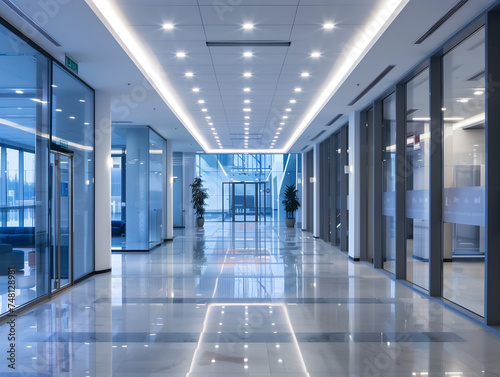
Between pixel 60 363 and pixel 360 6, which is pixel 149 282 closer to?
pixel 60 363

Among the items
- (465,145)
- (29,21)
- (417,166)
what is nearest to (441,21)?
(465,145)

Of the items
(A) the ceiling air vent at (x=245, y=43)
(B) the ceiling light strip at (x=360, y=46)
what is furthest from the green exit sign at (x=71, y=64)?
(B) the ceiling light strip at (x=360, y=46)

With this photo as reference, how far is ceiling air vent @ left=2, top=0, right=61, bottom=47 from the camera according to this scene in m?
5.38

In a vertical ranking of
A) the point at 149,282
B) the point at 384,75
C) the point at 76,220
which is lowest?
the point at 149,282

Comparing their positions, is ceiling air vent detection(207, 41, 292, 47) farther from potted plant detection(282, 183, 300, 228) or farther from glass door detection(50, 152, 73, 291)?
potted plant detection(282, 183, 300, 228)

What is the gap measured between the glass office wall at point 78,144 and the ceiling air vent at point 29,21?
44.5 inches

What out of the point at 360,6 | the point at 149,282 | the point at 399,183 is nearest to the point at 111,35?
the point at 360,6

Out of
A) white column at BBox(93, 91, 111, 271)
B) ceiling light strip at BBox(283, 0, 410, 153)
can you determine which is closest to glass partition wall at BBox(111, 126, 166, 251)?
white column at BBox(93, 91, 111, 271)

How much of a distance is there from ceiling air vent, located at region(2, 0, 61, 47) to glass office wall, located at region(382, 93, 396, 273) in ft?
21.6

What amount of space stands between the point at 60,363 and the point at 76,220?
16.3 feet

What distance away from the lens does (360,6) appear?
6000mm

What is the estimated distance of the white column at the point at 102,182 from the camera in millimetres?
9844

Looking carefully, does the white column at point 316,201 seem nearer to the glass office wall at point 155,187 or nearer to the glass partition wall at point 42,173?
the glass office wall at point 155,187

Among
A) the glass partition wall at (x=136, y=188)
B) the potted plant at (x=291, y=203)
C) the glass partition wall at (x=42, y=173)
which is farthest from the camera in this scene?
the potted plant at (x=291, y=203)
